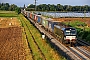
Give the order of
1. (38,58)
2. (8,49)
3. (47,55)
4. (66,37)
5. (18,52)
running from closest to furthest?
(38,58)
(47,55)
(18,52)
(8,49)
(66,37)

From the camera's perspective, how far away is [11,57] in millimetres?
24750

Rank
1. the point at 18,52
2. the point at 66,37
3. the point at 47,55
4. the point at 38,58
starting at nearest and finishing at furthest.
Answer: the point at 38,58, the point at 47,55, the point at 18,52, the point at 66,37

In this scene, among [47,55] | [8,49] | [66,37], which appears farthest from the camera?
[66,37]

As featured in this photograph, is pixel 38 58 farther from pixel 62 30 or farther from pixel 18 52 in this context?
pixel 62 30

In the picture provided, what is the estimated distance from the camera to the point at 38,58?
77.5 feet

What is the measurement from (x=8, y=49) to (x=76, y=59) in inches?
358

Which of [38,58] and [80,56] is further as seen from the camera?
[80,56]

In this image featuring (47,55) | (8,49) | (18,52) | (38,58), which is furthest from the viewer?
(8,49)

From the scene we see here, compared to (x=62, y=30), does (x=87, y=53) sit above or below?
below

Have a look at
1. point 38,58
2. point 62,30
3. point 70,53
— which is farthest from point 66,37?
point 38,58

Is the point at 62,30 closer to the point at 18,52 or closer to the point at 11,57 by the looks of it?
the point at 18,52

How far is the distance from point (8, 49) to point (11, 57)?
4.69m

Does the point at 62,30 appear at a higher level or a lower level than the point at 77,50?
higher

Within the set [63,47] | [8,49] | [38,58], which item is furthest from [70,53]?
[8,49]
